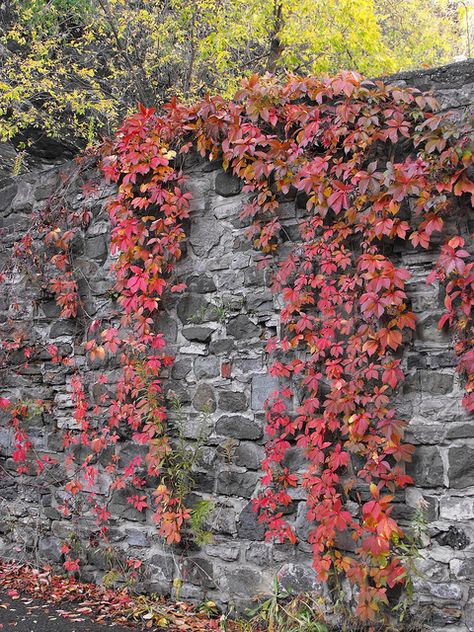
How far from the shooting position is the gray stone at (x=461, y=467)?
296cm

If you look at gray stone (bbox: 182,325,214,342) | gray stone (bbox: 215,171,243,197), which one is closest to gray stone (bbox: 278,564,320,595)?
gray stone (bbox: 182,325,214,342)

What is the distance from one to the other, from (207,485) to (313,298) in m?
1.26

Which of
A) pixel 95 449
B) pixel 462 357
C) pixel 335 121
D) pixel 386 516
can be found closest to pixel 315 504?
pixel 386 516

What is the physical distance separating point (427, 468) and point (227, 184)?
1.92 metres

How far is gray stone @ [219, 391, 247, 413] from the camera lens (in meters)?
3.67

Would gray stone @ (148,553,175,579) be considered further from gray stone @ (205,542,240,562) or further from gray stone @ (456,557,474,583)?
gray stone @ (456,557,474,583)

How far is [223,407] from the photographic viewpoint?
147 inches

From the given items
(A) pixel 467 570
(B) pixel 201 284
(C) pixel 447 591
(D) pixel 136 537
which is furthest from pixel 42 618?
(A) pixel 467 570

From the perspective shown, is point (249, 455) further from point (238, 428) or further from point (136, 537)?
point (136, 537)

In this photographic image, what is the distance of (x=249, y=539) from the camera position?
3568 millimetres

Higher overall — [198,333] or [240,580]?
[198,333]

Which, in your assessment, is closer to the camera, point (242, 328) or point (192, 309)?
point (242, 328)

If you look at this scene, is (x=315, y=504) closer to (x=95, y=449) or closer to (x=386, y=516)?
(x=386, y=516)

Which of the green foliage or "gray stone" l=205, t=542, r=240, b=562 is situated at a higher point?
the green foliage
